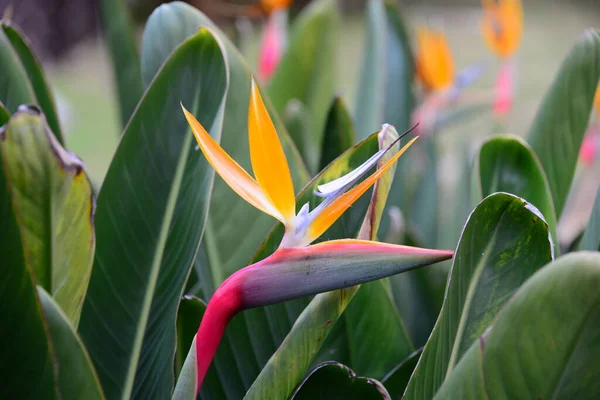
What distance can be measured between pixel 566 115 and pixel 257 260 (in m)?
0.30

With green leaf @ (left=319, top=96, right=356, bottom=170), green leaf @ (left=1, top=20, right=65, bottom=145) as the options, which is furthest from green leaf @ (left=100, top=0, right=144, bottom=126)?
green leaf @ (left=319, top=96, right=356, bottom=170)

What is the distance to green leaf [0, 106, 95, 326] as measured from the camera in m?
0.41

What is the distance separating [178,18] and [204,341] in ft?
1.11

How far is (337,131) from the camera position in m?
0.65

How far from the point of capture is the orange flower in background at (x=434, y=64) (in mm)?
1295

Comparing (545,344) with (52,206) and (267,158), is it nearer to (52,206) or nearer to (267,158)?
(267,158)

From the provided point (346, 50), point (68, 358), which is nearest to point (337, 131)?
point (68, 358)

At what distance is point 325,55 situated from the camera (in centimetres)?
109

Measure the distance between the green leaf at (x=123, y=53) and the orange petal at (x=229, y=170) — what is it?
20.7 inches

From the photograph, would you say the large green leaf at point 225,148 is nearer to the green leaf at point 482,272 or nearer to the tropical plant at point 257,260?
the tropical plant at point 257,260

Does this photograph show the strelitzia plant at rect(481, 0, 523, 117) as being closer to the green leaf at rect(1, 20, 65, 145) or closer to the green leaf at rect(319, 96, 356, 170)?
the green leaf at rect(319, 96, 356, 170)

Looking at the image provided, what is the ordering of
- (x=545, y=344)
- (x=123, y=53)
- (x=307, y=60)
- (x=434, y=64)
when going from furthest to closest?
1. (x=434, y=64)
2. (x=307, y=60)
3. (x=123, y=53)
4. (x=545, y=344)

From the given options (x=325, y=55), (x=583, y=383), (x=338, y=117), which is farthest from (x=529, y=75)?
(x=583, y=383)

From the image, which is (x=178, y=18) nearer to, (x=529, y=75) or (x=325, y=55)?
(x=325, y=55)
